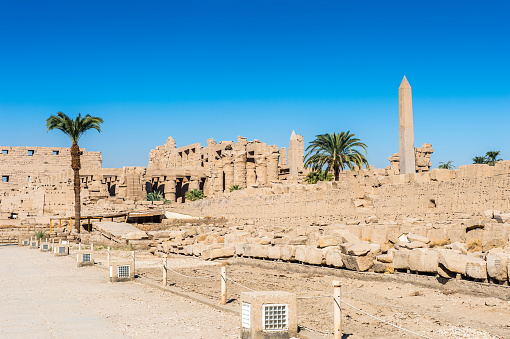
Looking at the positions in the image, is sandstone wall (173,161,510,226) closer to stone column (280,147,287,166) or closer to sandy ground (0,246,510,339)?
sandy ground (0,246,510,339)

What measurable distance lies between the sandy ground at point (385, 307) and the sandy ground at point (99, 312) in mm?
978

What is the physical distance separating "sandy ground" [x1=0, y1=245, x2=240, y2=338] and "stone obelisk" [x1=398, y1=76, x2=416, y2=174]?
48.1 ft

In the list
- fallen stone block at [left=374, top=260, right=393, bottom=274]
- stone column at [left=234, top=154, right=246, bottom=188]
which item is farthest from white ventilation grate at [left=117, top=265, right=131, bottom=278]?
stone column at [left=234, top=154, right=246, bottom=188]

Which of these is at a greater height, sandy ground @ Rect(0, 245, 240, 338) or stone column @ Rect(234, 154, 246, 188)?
stone column @ Rect(234, 154, 246, 188)

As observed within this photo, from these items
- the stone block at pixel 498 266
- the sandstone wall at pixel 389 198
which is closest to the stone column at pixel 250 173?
the sandstone wall at pixel 389 198

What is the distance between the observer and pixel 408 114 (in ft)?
77.4

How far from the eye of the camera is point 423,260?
1026 cm

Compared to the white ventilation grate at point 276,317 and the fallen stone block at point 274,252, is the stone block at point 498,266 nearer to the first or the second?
the white ventilation grate at point 276,317

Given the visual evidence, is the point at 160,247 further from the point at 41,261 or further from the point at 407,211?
the point at 407,211

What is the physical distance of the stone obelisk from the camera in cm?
2348

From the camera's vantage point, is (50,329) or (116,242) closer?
(50,329)

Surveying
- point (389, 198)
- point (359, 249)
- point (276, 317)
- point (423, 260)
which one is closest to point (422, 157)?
point (389, 198)

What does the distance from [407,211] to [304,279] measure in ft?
25.0

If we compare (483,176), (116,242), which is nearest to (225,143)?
(116,242)
